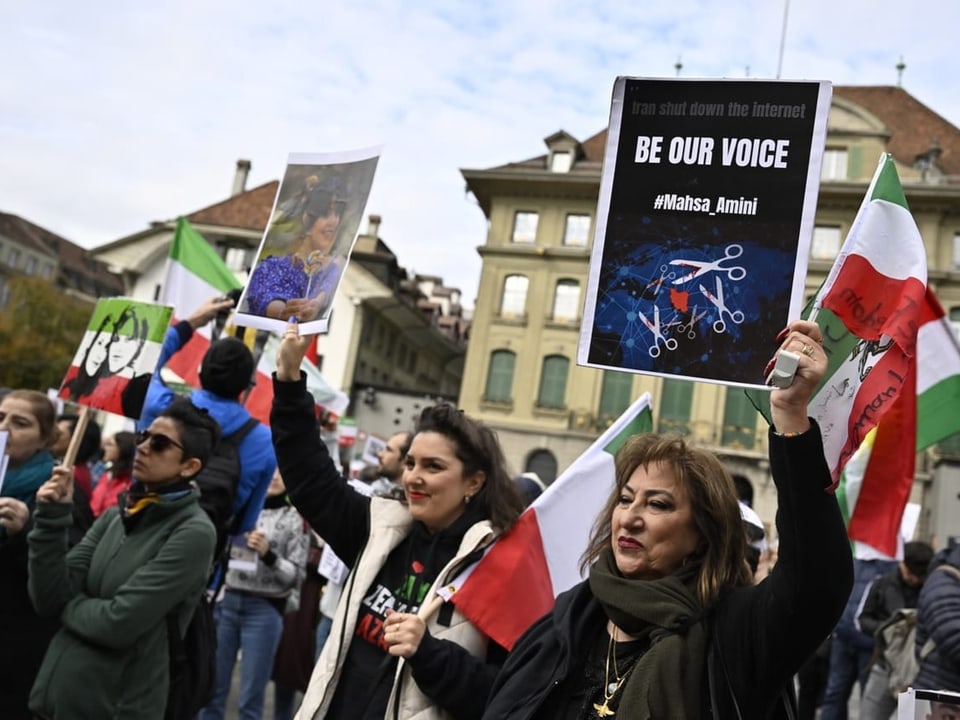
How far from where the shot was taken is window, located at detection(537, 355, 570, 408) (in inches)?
1321

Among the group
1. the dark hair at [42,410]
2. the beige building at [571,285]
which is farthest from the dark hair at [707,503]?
the beige building at [571,285]

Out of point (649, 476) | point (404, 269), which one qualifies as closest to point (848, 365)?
point (649, 476)

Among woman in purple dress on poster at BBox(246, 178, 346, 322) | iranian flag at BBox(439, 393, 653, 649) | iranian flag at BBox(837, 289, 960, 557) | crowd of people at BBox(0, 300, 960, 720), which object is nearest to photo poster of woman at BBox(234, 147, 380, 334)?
woman in purple dress on poster at BBox(246, 178, 346, 322)

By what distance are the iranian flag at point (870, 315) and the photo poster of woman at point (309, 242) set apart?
A: 1.74m

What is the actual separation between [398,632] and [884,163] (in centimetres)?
204

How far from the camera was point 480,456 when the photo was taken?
339 centimetres

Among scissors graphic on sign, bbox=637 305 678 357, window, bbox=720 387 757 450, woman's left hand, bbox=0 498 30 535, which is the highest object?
window, bbox=720 387 757 450

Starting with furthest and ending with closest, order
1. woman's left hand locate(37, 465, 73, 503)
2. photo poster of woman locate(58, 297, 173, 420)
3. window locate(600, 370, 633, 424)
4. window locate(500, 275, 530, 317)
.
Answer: window locate(500, 275, 530, 317) < window locate(600, 370, 633, 424) < photo poster of woman locate(58, 297, 173, 420) < woman's left hand locate(37, 465, 73, 503)

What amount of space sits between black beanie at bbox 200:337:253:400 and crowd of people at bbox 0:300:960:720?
11 mm

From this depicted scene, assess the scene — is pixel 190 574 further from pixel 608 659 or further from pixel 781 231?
pixel 781 231

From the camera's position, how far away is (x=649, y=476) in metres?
2.48

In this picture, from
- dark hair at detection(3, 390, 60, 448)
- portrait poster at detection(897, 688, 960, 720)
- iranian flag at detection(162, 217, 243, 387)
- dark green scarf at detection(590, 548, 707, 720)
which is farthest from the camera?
iranian flag at detection(162, 217, 243, 387)

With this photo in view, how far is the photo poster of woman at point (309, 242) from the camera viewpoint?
11.7 ft

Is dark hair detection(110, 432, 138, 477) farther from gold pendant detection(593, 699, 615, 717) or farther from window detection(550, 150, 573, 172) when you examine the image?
window detection(550, 150, 573, 172)
